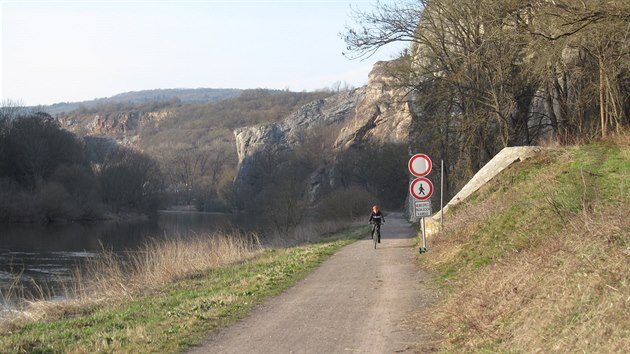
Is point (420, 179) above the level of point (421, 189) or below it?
above

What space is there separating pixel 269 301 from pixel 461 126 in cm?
1779

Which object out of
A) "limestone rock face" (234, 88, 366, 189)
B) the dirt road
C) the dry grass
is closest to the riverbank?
the dry grass

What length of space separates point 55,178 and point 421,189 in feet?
232

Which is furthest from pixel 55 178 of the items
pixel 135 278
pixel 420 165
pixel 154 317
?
pixel 154 317

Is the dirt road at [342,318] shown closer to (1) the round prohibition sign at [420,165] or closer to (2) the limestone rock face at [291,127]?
(1) the round prohibition sign at [420,165]

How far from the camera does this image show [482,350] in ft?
24.0

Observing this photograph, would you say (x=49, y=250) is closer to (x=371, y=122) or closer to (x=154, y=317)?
(x=154, y=317)

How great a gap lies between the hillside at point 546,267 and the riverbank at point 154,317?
3.31m

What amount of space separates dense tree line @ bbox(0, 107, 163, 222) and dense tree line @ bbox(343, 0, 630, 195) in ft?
166

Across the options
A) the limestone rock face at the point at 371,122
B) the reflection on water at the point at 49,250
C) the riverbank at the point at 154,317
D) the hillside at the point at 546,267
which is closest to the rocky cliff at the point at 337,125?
the limestone rock face at the point at 371,122

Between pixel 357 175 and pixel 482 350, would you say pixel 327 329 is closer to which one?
pixel 482 350

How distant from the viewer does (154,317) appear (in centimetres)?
1222

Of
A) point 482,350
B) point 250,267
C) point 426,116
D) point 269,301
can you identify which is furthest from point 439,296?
point 426,116

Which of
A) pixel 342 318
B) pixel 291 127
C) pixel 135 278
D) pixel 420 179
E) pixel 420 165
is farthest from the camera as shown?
pixel 291 127
